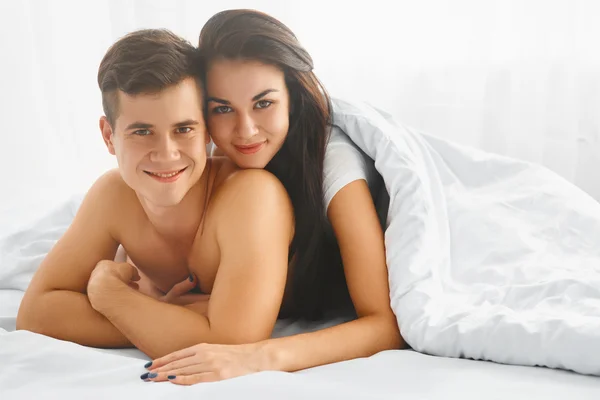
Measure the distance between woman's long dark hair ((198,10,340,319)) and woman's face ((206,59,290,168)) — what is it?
0.02 metres

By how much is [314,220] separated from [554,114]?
1408 millimetres

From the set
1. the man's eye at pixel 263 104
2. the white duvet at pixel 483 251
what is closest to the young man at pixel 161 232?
the man's eye at pixel 263 104

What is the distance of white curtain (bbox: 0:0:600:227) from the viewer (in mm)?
2367

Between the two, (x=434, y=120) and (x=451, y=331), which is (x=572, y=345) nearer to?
(x=451, y=331)

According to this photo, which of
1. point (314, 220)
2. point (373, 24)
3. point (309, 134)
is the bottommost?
point (314, 220)

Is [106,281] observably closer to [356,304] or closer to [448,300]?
[356,304]

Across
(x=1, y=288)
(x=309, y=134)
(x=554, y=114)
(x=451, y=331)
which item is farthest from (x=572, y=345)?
(x=554, y=114)

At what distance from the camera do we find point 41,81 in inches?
106

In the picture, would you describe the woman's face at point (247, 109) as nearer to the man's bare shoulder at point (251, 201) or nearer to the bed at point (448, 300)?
the man's bare shoulder at point (251, 201)

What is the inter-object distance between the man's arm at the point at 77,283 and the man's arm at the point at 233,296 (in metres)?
0.05

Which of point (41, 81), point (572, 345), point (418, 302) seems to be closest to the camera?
point (572, 345)

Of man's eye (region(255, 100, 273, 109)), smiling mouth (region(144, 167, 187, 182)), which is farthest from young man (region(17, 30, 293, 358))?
man's eye (region(255, 100, 273, 109))

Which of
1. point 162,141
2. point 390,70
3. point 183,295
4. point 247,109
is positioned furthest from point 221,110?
point 390,70

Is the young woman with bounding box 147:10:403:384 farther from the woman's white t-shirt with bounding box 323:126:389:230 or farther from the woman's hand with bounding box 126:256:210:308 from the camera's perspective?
the woman's hand with bounding box 126:256:210:308
